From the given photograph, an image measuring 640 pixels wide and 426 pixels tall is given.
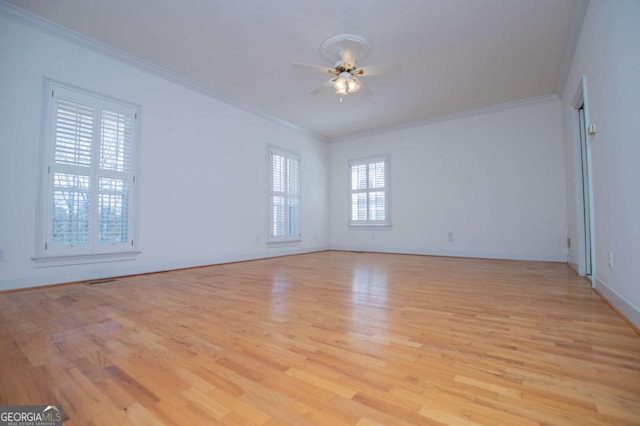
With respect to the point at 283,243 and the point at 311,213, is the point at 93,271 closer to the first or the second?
the point at 283,243

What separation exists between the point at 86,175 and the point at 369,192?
5.39 meters

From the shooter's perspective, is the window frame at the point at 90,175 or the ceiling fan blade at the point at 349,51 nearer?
the window frame at the point at 90,175

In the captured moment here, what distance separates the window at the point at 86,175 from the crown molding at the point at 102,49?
0.58 meters

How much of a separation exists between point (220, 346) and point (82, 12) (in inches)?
148

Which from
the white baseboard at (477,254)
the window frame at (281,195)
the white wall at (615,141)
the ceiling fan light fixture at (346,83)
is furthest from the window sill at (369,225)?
the white wall at (615,141)

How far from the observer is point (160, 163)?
13.8 feet

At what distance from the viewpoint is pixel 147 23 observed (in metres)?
3.27

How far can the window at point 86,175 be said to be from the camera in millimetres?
3221

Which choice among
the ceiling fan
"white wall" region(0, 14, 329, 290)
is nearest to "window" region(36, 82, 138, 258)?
"white wall" region(0, 14, 329, 290)

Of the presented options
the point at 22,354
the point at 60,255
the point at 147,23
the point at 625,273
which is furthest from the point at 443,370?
the point at 147,23

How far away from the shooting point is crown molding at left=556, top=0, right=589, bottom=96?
2949 mm

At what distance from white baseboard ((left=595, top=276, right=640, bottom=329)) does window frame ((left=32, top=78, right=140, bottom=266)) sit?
4.89 metres

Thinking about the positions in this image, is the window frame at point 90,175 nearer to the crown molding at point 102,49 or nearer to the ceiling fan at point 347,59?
the crown molding at point 102,49

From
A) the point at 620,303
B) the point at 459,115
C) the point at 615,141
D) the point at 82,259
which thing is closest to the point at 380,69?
the point at 615,141
